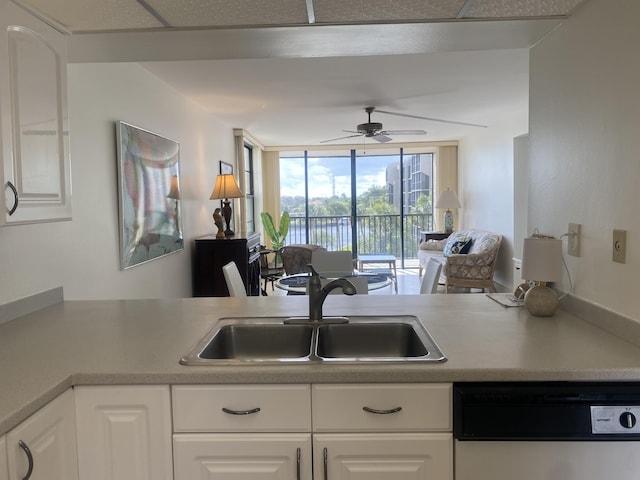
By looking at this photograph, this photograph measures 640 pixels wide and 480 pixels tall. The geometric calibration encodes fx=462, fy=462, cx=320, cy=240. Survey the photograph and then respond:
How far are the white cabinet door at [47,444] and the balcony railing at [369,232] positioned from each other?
795 cm

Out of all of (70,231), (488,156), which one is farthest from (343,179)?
(70,231)

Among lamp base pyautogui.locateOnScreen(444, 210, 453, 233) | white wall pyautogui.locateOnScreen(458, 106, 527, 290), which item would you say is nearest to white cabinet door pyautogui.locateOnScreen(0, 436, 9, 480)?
white wall pyautogui.locateOnScreen(458, 106, 527, 290)

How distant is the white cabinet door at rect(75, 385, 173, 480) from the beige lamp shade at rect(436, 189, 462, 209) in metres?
6.91

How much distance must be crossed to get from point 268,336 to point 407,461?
2.36 ft

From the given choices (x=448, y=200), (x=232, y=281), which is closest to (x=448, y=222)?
(x=448, y=200)

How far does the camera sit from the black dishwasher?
1252mm

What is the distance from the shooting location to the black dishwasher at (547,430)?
1252 millimetres

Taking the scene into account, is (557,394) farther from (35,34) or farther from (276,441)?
(35,34)

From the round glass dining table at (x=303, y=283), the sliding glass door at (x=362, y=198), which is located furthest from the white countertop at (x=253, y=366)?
the sliding glass door at (x=362, y=198)

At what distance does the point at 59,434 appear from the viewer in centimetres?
124

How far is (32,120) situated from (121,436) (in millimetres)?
1053

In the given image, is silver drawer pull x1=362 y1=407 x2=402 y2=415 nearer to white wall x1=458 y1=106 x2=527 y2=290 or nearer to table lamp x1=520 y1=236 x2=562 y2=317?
table lamp x1=520 y1=236 x2=562 y2=317

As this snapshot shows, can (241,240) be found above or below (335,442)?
above

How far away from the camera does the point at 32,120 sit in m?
1.53
